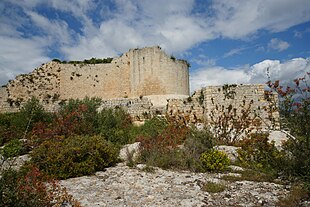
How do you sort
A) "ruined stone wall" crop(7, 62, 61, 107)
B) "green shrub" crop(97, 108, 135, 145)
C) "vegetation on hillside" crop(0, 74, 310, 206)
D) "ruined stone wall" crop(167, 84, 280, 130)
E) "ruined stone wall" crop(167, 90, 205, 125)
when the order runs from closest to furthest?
"vegetation on hillside" crop(0, 74, 310, 206), "green shrub" crop(97, 108, 135, 145), "ruined stone wall" crop(167, 84, 280, 130), "ruined stone wall" crop(167, 90, 205, 125), "ruined stone wall" crop(7, 62, 61, 107)

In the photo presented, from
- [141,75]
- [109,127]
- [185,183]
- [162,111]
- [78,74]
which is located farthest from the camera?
[78,74]

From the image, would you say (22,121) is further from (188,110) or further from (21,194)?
(21,194)

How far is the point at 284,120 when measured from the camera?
19.5 ft

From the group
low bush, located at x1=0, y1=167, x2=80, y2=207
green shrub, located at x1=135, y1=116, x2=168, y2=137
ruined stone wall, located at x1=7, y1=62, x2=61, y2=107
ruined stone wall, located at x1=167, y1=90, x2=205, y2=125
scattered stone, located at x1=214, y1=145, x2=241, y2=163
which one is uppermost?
ruined stone wall, located at x1=7, y1=62, x2=61, y2=107

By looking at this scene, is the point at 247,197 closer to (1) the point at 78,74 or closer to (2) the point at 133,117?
(2) the point at 133,117

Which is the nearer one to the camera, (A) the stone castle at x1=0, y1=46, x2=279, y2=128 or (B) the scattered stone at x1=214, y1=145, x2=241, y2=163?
(B) the scattered stone at x1=214, y1=145, x2=241, y2=163

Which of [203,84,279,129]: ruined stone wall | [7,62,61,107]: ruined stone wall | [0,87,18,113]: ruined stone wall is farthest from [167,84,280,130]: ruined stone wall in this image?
[0,87,18,113]: ruined stone wall

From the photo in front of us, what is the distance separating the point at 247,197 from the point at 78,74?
22.7 meters

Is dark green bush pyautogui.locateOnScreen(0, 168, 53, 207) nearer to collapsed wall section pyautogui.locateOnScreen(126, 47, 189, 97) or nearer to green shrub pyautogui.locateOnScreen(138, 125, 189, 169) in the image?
green shrub pyautogui.locateOnScreen(138, 125, 189, 169)

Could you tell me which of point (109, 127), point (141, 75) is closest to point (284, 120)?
point (109, 127)

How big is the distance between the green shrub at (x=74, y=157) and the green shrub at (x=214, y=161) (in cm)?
297

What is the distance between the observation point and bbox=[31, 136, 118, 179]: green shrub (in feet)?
22.9

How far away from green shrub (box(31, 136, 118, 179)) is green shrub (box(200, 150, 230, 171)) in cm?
297

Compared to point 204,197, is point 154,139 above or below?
above
